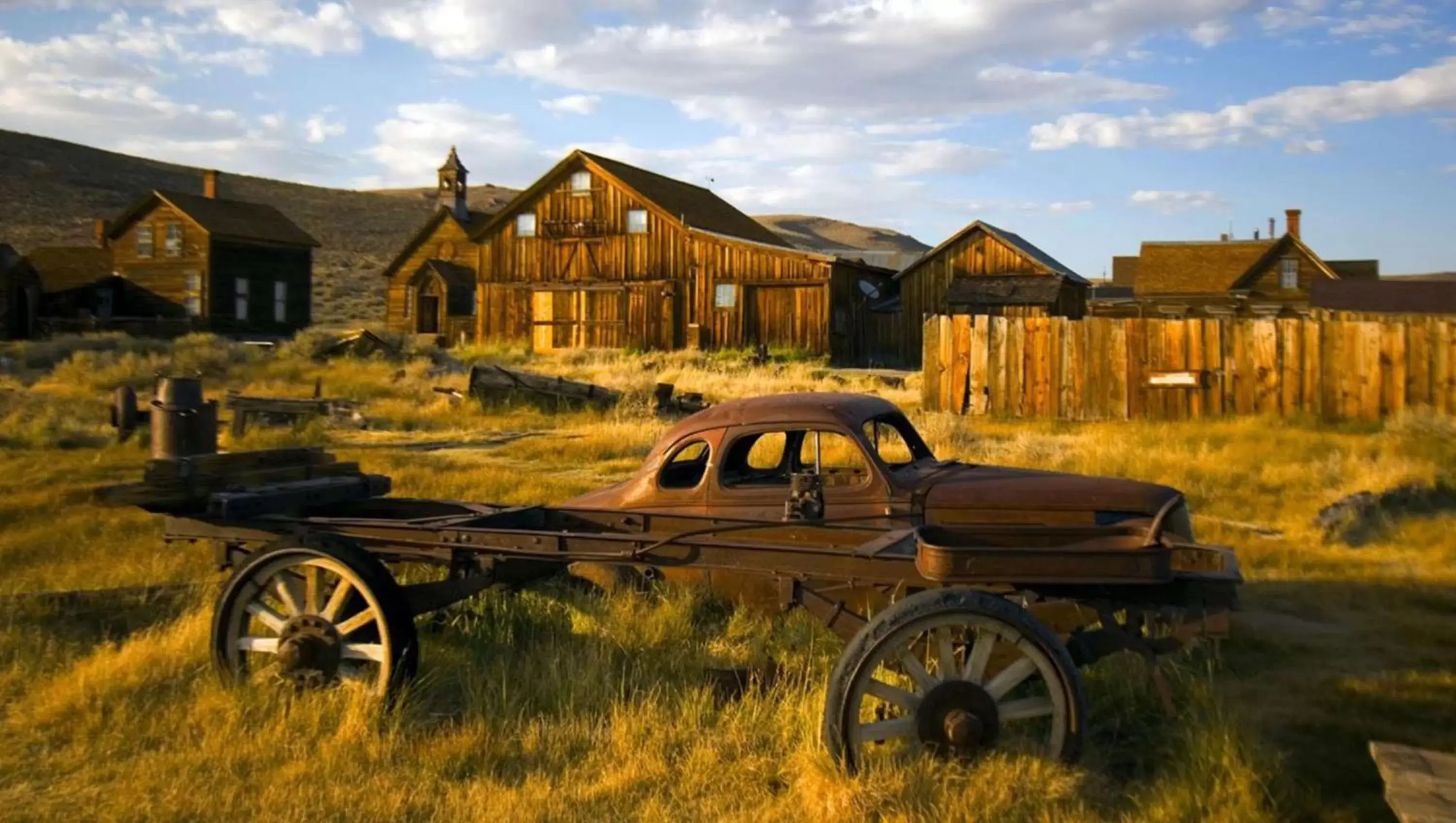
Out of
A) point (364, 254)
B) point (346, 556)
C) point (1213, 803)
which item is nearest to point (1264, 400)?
point (1213, 803)

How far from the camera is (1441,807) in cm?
376

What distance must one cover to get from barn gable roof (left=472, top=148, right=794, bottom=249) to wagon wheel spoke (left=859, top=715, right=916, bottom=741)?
31662 mm

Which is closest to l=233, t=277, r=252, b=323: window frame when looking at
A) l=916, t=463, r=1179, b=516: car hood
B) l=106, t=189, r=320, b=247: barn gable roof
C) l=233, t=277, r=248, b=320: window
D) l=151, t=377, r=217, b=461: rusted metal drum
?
l=233, t=277, r=248, b=320: window

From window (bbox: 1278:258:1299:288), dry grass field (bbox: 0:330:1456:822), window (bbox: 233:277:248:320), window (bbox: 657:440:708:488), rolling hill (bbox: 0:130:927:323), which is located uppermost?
rolling hill (bbox: 0:130:927:323)

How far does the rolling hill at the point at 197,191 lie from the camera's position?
68.1 meters

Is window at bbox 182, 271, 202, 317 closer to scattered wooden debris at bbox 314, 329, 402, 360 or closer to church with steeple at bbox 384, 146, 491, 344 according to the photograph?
church with steeple at bbox 384, 146, 491, 344

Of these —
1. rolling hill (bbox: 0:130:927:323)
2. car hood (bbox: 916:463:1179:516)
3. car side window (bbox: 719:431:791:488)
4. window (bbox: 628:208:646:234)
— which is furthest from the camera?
rolling hill (bbox: 0:130:927:323)

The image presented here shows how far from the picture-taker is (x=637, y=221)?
36.7 m

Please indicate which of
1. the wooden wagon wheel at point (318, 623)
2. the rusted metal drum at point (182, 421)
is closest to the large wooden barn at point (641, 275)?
the rusted metal drum at point (182, 421)

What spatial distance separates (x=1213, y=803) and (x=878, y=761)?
1292 mm

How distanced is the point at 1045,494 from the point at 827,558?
2.08 m

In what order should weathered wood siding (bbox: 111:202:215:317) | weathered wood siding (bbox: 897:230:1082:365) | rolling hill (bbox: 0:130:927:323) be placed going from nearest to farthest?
1. weathered wood siding (bbox: 897:230:1082:365)
2. weathered wood siding (bbox: 111:202:215:317)
3. rolling hill (bbox: 0:130:927:323)

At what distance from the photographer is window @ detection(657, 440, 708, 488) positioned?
6758mm

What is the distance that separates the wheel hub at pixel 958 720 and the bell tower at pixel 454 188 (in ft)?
151
